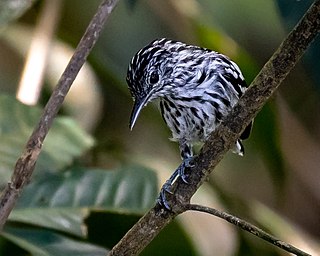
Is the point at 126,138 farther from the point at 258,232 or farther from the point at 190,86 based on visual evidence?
the point at 258,232

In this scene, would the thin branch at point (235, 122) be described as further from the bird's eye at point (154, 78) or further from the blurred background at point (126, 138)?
the bird's eye at point (154, 78)

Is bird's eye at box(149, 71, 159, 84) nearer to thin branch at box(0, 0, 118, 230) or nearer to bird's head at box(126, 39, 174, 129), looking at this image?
bird's head at box(126, 39, 174, 129)

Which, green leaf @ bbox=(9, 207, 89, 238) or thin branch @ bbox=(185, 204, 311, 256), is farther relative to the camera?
green leaf @ bbox=(9, 207, 89, 238)

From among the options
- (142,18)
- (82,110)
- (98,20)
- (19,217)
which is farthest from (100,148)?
(98,20)

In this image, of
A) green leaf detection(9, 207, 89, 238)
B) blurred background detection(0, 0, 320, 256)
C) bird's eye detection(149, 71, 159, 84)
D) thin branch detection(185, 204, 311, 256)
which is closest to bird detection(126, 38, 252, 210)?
bird's eye detection(149, 71, 159, 84)

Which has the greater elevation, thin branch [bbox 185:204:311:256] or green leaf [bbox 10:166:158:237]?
thin branch [bbox 185:204:311:256]

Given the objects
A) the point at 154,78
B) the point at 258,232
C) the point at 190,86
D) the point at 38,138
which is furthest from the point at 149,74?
the point at 258,232

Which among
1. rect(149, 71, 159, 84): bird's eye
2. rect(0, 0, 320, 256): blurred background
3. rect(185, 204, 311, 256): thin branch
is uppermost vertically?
rect(185, 204, 311, 256): thin branch

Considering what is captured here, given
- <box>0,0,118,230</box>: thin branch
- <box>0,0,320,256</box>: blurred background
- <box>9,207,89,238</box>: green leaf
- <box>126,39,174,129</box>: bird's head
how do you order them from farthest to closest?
1. <box>0,0,320,256</box>: blurred background
2. <box>9,207,89,238</box>: green leaf
3. <box>126,39,174,129</box>: bird's head
4. <box>0,0,118,230</box>: thin branch

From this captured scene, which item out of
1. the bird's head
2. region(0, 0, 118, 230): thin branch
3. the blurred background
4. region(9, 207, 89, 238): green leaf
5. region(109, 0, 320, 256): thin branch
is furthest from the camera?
the blurred background
